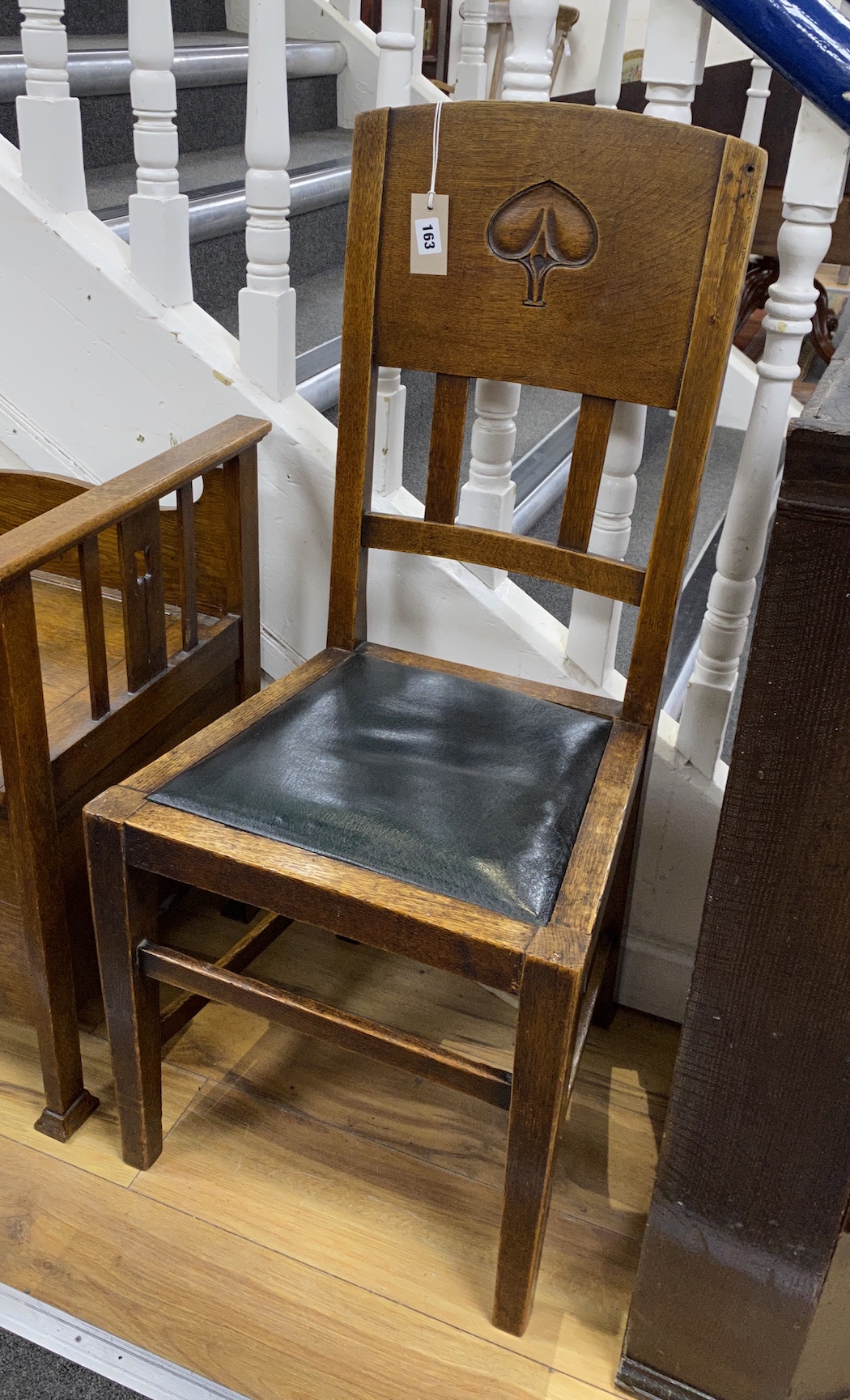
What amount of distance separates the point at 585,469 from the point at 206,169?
1067 millimetres

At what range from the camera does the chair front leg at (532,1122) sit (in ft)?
2.79

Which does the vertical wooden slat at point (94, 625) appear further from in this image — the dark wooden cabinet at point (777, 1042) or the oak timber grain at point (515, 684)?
the dark wooden cabinet at point (777, 1042)

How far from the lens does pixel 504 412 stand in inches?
49.5

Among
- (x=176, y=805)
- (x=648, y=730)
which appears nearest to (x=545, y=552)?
(x=648, y=730)

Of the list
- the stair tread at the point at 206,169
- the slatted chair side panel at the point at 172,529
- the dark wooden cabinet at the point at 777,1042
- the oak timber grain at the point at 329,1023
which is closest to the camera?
the dark wooden cabinet at the point at 777,1042

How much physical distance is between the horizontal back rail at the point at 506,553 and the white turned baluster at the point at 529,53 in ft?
1.44

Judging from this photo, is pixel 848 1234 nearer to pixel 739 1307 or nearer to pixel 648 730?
pixel 739 1307

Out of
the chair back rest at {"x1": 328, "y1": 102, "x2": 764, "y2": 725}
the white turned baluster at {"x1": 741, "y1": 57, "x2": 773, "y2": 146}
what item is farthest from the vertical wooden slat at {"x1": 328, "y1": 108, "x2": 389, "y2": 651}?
the white turned baluster at {"x1": 741, "y1": 57, "x2": 773, "y2": 146}

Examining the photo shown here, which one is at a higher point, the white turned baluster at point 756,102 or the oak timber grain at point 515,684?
the white turned baluster at point 756,102

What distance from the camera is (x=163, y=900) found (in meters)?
1.33

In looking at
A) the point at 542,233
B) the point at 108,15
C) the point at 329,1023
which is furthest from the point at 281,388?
the point at 108,15

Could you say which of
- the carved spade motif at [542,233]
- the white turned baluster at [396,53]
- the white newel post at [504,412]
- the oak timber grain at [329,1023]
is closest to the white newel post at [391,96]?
the white turned baluster at [396,53]

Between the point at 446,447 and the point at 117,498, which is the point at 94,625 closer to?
the point at 117,498

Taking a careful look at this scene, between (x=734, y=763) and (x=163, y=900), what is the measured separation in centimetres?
82
